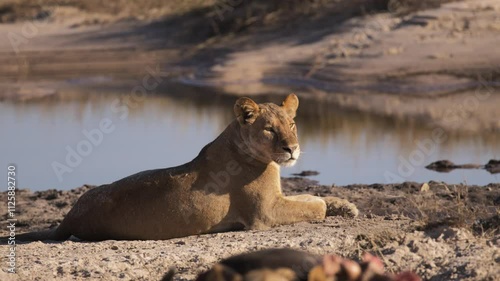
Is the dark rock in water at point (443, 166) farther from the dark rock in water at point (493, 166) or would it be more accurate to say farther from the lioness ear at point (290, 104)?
the lioness ear at point (290, 104)

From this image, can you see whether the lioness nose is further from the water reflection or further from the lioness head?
the water reflection

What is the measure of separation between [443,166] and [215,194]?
498 centimetres

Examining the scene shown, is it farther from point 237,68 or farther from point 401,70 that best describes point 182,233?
point 237,68

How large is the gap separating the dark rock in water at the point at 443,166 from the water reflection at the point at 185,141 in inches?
5.9

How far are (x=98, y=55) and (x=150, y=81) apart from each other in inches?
161

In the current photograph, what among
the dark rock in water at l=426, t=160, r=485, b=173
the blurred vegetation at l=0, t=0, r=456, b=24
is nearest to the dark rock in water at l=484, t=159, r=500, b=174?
the dark rock in water at l=426, t=160, r=485, b=173

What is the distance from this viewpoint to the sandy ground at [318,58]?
18.6 metres

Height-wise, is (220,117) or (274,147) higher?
(274,147)

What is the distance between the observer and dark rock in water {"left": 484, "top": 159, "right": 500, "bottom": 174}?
39.4 feet

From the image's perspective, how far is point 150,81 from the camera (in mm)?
23078

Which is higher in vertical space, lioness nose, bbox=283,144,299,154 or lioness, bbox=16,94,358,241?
lioness nose, bbox=283,144,299,154

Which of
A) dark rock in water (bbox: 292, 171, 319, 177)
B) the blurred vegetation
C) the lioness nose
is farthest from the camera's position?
the blurred vegetation

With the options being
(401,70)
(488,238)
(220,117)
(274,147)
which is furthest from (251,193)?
(401,70)

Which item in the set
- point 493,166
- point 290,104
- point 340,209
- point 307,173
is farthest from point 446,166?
point 290,104
